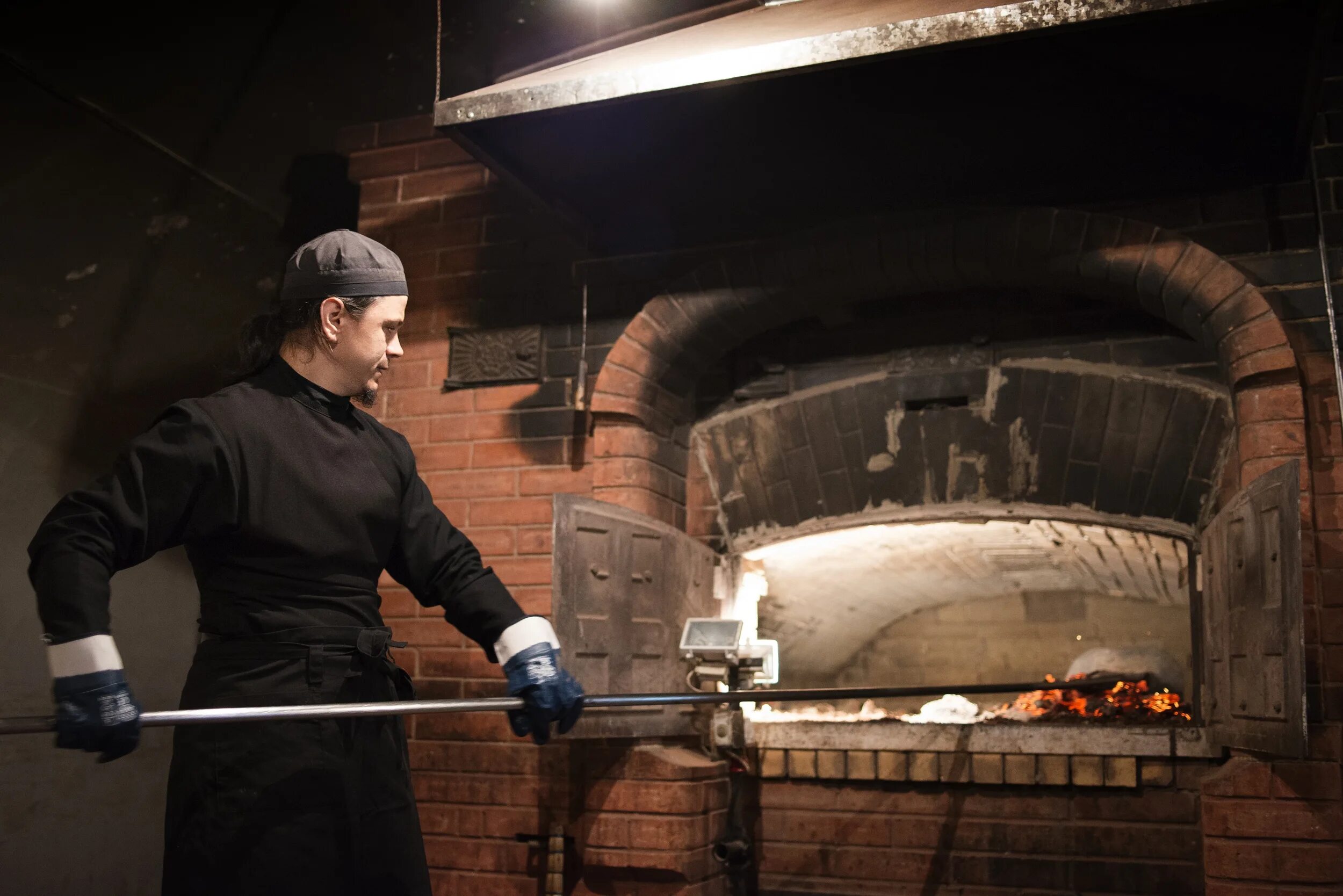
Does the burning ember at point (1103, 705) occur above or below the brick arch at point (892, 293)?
below

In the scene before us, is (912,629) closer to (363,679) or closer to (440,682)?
(440,682)

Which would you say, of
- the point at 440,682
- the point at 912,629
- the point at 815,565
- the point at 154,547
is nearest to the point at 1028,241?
the point at 815,565

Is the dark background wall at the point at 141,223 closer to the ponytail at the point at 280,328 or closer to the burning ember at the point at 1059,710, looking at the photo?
the ponytail at the point at 280,328

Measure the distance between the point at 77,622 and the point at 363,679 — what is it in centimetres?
53

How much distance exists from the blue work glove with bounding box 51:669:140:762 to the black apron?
219mm

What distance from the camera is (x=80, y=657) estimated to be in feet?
5.79

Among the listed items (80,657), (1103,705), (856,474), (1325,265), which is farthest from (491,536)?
(1325,265)

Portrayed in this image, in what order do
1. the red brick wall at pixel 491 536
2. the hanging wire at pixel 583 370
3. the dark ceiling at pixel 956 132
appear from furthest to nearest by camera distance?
the hanging wire at pixel 583 370
the red brick wall at pixel 491 536
the dark ceiling at pixel 956 132

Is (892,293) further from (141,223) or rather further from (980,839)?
(141,223)

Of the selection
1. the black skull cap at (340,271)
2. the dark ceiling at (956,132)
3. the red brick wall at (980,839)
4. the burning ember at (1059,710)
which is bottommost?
the red brick wall at (980,839)

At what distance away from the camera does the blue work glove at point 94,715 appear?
1741 millimetres

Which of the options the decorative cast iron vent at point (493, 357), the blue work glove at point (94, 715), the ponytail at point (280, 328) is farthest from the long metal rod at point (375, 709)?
the decorative cast iron vent at point (493, 357)

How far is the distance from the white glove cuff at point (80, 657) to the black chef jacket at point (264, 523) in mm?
15

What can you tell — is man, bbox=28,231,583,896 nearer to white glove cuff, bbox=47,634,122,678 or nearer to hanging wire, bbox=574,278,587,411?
white glove cuff, bbox=47,634,122,678
